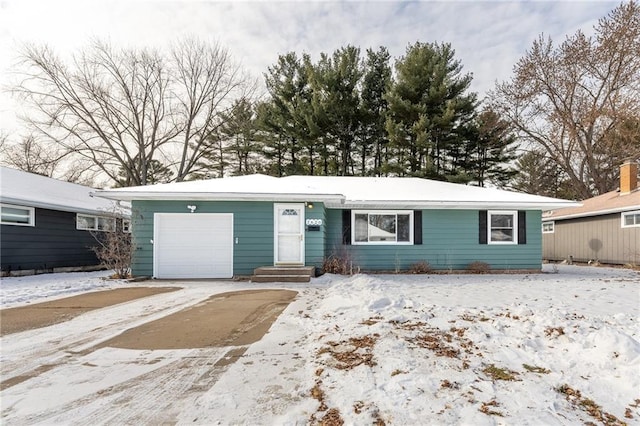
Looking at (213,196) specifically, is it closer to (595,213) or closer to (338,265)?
(338,265)

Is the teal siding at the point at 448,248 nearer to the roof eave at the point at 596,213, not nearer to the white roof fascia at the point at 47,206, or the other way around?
the roof eave at the point at 596,213

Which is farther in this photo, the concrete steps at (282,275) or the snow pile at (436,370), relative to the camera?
the concrete steps at (282,275)

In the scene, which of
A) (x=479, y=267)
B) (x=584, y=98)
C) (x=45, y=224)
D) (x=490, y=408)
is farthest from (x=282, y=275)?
(x=584, y=98)

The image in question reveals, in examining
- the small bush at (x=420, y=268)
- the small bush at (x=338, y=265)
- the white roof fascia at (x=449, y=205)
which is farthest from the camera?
Answer: the small bush at (x=420, y=268)

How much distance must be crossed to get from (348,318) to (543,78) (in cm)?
2048

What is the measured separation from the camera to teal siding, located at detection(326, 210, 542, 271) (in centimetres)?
1040

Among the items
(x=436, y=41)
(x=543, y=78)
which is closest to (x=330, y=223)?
(x=436, y=41)

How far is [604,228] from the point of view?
13570mm

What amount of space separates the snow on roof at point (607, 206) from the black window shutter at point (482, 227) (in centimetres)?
426

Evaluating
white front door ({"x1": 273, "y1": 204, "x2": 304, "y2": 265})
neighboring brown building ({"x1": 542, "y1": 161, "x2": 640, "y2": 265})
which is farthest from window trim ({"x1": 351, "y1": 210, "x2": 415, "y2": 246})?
neighboring brown building ({"x1": 542, "y1": 161, "x2": 640, "y2": 265})

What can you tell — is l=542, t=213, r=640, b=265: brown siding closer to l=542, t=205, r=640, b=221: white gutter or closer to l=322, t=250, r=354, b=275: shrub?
l=542, t=205, r=640, b=221: white gutter

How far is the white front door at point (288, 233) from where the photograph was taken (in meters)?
9.38

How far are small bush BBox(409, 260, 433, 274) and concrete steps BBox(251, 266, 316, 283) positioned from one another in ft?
11.5

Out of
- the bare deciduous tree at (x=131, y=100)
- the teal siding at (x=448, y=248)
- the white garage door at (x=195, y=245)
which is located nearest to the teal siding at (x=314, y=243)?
the teal siding at (x=448, y=248)
